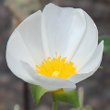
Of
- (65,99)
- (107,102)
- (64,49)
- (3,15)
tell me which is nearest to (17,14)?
(64,49)

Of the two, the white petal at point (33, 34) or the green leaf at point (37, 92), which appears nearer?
the green leaf at point (37, 92)

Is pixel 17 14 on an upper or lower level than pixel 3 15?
upper

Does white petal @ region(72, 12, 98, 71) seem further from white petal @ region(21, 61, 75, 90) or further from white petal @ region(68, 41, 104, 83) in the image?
white petal @ region(21, 61, 75, 90)

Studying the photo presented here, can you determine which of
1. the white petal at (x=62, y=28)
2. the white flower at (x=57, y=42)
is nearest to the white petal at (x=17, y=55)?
the white flower at (x=57, y=42)

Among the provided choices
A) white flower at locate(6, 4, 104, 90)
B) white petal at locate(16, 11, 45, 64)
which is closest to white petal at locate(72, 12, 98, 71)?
white flower at locate(6, 4, 104, 90)

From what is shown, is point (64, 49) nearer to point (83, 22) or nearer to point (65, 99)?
point (83, 22)

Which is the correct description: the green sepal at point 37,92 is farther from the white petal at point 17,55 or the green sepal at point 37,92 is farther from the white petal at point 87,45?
the white petal at point 87,45
